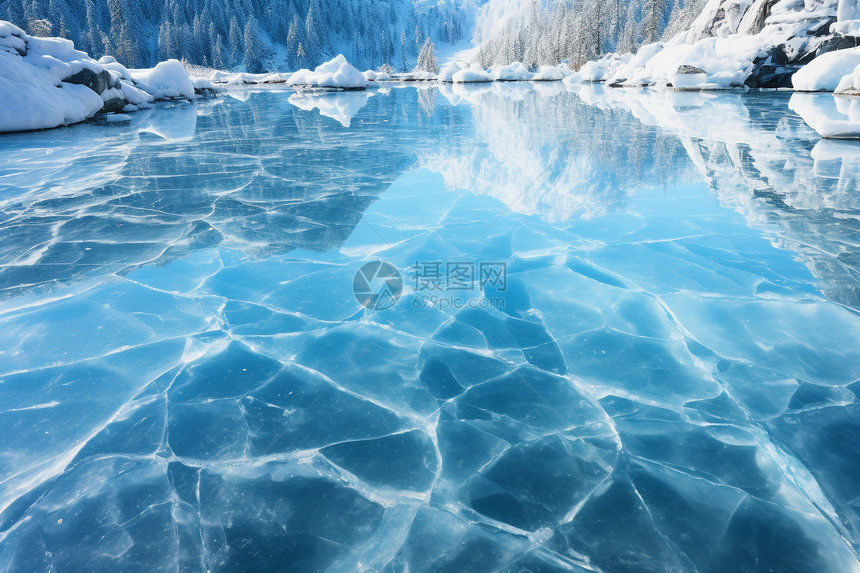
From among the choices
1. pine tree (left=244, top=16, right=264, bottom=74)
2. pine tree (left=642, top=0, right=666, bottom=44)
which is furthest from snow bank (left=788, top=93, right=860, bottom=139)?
pine tree (left=244, top=16, right=264, bottom=74)

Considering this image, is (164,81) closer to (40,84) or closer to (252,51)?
(40,84)

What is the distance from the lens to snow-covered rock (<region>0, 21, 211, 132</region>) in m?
12.9

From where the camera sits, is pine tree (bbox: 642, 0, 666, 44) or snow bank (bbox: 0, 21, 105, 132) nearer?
snow bank (bbox: 0, 21, 105, 132)

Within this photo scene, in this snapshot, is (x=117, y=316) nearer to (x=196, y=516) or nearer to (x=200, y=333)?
(x=200, y=333)

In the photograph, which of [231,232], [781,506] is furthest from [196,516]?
[231,232]

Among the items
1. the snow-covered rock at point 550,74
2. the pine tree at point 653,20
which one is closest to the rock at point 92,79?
the snow-covered rock at point 550,74

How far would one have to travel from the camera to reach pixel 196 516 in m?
2.09

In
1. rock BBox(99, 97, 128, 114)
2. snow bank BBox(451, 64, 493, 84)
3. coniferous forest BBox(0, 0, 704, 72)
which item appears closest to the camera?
rock BBox(99, 97, 128, 114)

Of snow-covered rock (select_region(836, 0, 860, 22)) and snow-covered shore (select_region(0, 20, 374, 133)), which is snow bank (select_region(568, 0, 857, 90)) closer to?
snow-covered rock (select_region(836, 0, 860, 22))

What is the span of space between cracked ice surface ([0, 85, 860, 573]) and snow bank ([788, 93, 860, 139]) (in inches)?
216

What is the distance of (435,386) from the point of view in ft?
9.58

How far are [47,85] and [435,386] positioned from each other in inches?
692

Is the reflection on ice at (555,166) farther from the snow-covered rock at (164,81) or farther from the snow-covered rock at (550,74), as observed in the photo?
the snow-covered rock at (550,74)

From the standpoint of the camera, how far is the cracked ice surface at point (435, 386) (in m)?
2.00
